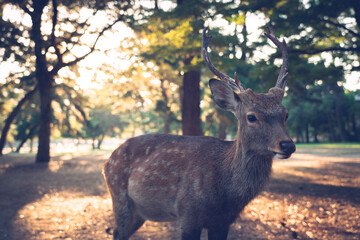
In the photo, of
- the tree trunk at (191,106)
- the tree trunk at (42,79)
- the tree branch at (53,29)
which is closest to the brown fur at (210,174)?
the tree trunk at (191,106)

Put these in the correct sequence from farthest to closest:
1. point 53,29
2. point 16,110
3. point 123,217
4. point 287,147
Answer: point 16,110 < point 53,29 < point 123,217 < point 287,147

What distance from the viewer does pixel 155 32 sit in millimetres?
10289

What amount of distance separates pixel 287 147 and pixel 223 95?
93 centimetres

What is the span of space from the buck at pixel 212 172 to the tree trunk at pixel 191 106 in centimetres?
567

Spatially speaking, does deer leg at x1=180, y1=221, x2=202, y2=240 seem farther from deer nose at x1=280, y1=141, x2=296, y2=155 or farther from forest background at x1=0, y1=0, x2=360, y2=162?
forest background at x1=0, y1=0, x2=360, y2=162

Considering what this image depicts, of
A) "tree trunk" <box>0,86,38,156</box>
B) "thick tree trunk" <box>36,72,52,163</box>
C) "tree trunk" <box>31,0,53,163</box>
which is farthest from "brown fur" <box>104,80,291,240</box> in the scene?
"tree trunk" <box>0,86,38,156</box>

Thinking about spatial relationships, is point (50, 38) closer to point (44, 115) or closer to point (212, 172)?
point (44, 115)

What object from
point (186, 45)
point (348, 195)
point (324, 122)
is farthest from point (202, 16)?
point (324, 122)

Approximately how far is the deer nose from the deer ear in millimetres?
723

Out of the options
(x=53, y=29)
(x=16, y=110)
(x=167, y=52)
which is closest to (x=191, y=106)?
(x=167, y=52)

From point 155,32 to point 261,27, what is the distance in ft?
12.8

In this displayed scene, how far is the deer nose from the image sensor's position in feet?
7.97

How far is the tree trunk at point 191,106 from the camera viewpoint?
9.23m

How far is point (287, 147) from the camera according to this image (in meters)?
2.44
